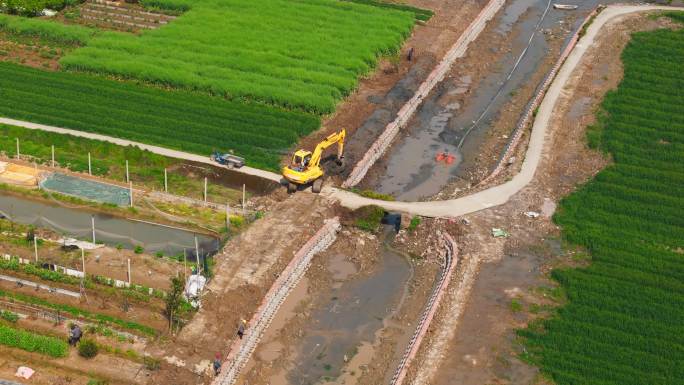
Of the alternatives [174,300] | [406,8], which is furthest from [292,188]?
[406,8]

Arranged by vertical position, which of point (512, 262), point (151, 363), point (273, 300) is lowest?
point (151, 363)

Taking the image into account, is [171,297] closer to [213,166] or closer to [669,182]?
[213,166]

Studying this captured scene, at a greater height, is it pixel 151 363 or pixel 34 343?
pixel 34 343

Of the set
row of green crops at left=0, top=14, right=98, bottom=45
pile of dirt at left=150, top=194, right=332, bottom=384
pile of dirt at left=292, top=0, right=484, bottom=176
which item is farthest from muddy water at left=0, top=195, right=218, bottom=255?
row of green crops at left=0, top=14, right=98, bottom=45

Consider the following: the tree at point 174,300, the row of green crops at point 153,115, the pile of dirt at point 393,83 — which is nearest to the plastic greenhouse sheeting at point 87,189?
the row of green crops at point 153,115

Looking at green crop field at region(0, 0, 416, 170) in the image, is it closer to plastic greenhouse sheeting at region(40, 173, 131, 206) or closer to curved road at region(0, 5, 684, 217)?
curved road at region(0, 5, 684, 217)

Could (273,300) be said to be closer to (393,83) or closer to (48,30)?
(393,83)
